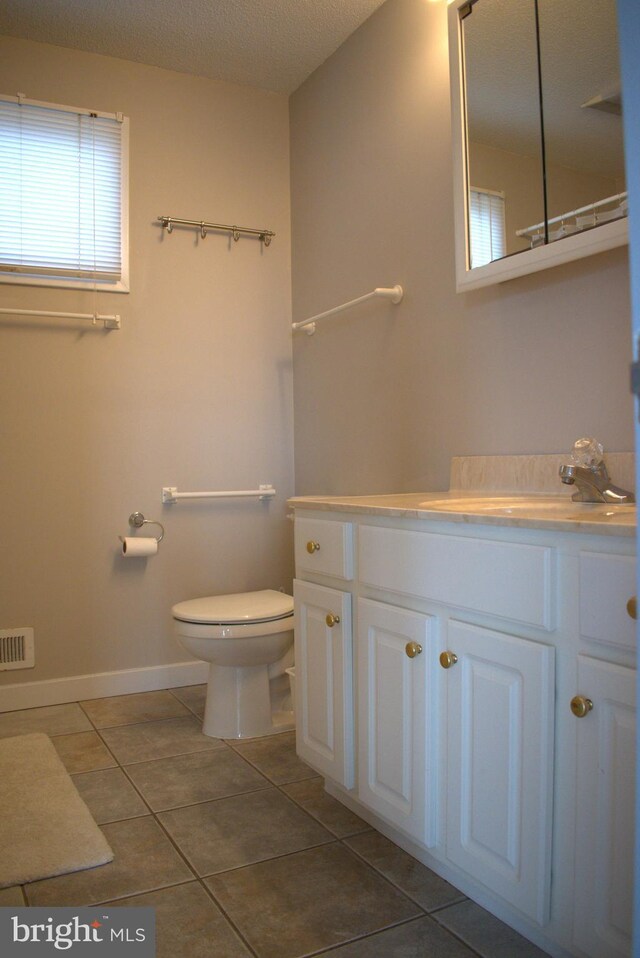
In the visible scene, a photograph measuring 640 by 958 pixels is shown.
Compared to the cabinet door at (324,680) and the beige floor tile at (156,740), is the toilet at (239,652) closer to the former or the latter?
the beige floor tile at (156,740)

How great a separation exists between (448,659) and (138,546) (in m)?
1.70

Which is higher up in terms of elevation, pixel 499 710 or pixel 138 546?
pixel 138 546

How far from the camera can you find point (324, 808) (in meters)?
1.99

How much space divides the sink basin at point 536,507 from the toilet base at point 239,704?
101 centimetres

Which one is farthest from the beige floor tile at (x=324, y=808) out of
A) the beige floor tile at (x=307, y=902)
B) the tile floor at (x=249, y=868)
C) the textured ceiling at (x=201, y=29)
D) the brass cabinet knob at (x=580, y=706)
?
the textured ceiling at (x=201, y=29)

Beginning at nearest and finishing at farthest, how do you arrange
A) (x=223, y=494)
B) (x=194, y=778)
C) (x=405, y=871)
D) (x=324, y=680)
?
1. (x=405, y=871)
2. (x=324, y=680)
3. (x=194, y=778)
4. (x=223, y=494)

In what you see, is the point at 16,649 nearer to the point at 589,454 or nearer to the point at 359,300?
the point at 359,300

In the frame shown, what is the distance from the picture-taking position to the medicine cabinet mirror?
65.6 inches

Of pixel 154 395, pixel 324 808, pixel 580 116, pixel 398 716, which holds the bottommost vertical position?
pixel 324 808

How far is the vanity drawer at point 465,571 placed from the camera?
4.11ft

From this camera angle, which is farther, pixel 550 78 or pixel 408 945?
pixel 550 78

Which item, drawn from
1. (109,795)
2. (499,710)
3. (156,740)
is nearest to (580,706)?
(499,710)

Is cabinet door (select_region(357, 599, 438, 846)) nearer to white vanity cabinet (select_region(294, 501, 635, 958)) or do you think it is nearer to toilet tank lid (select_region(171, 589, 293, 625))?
white vanity cabinet (select_region(294, 501, 635, 958))

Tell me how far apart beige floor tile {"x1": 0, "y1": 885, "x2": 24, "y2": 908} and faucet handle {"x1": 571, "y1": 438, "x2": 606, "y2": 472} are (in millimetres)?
1455
